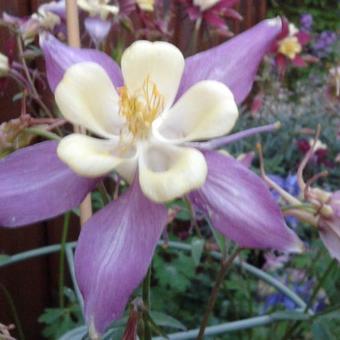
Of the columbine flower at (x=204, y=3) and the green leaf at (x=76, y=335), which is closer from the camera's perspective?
the green leaf at (x=76, y=335)

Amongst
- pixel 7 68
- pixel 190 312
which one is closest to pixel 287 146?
pixel 190 312

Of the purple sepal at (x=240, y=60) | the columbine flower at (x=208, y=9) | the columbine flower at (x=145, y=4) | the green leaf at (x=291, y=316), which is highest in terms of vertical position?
the purple sepal at (x=240, y=60)

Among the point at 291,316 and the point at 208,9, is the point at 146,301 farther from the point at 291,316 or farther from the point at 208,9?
the point at 208,9

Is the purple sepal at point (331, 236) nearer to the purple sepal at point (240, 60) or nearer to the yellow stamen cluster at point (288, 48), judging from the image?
the purple sepal at point (240, 60)

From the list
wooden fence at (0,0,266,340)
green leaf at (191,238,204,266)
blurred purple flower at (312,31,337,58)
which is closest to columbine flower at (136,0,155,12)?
green leaf at (191,238,204,266)

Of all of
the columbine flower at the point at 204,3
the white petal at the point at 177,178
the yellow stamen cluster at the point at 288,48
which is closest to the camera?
the white petal at the point at 177,178

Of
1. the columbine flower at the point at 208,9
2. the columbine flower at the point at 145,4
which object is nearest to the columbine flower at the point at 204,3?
the columbine flower at the point at 208,9

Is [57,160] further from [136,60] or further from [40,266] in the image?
[40,266]

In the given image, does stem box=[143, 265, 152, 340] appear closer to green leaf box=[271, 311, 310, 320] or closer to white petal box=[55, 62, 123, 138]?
white petal box=[55, 62, 123, 138]
